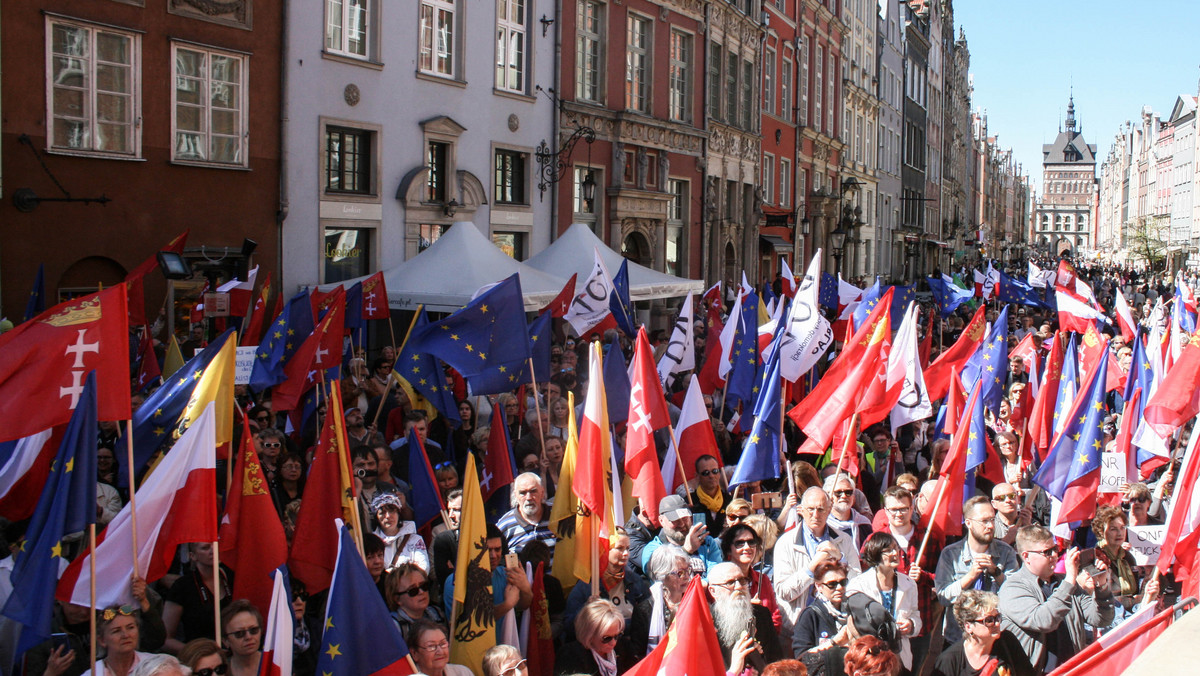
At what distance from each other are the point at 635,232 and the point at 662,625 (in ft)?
67.8

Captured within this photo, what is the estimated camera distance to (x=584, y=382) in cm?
1337

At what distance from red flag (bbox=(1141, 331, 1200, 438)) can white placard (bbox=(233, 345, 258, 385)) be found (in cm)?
740

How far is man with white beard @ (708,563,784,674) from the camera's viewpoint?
566cm

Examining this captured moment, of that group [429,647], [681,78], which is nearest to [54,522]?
[429,647]

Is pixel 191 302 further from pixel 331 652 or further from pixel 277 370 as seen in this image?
pixel 331 652

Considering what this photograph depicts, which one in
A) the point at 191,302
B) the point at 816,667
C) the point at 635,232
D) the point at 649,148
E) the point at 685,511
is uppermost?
the point at 649,148

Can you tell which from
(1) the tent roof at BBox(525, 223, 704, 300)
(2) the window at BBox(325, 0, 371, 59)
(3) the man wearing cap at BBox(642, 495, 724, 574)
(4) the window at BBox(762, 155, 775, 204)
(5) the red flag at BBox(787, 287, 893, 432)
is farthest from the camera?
(4) the window at BBox(762, 155, 775, 204)

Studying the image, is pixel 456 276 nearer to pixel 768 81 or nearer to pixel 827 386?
pixel 827 386

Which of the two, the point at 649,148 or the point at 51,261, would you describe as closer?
the point at 51,261

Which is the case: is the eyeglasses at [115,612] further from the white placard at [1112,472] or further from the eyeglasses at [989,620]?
the white placard at [1112,472]

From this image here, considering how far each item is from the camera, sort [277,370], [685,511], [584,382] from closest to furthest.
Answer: [685,511] < [277,370] < [584,382]

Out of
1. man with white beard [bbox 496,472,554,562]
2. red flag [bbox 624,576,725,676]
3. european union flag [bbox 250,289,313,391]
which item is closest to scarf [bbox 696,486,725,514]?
man with white beard [bbox 496,472,554,562]

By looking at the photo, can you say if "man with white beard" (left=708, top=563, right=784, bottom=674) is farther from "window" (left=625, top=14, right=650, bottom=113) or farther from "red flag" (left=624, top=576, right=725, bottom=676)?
"window" (left=625, top=14, right=650, bottom=113)

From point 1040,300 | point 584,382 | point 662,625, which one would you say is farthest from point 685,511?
point 1040,300
